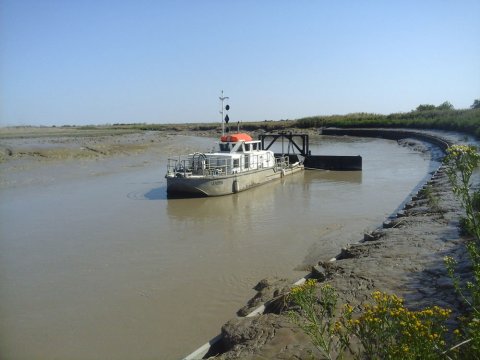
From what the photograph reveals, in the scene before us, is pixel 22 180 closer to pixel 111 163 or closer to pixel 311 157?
pixel 111 163

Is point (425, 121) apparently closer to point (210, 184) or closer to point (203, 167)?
point (203, 167)

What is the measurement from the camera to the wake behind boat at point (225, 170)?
733 inches

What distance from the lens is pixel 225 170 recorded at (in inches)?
788

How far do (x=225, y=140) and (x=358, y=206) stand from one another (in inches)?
330

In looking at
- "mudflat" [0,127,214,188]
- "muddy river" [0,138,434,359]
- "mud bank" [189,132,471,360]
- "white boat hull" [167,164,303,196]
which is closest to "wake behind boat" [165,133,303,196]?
"white boat hull" [167,164,303,196]

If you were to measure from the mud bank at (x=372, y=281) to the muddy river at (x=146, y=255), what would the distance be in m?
Answer: 0.99

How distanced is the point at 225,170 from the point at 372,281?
13.4 metres

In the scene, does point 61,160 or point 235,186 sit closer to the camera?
point 235,186

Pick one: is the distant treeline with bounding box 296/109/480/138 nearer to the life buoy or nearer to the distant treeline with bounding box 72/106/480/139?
the distant treeline with bounding box 72/106/480/139

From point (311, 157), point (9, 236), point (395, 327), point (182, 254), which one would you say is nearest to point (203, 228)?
point (182, 254)

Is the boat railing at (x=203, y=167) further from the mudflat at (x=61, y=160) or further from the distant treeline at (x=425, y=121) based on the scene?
the distant treeline at (x=425, y=121)

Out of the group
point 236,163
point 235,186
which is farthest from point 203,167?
point 236,163

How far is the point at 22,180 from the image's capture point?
23.3 meters

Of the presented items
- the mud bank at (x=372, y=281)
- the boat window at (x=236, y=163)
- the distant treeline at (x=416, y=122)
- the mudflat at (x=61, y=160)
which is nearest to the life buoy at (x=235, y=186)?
the boat window at (x=236, y=163)
